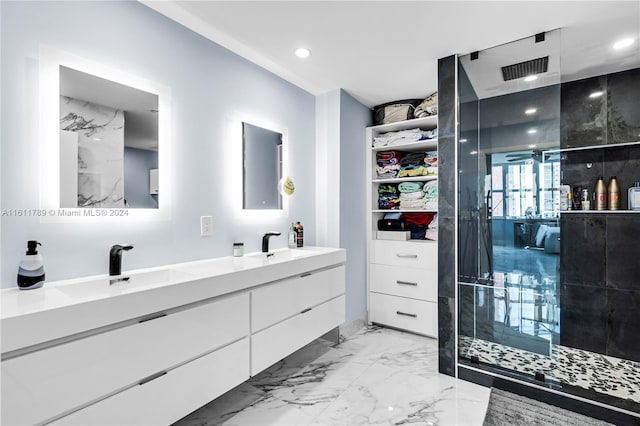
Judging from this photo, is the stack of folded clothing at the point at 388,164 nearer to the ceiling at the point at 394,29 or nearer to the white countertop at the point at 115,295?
the ceiling at the point at 394,29

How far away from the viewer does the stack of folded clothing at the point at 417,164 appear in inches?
124

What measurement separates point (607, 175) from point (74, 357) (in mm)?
3603

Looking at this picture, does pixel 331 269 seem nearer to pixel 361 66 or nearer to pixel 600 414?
pixel 361 66

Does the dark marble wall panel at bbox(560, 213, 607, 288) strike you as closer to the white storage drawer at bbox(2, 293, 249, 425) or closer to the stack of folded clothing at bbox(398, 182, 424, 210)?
the stack of folded clothing at bbox(398, 182, 424, 210)

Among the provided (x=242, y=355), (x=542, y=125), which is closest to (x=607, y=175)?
(x=542, y=125)

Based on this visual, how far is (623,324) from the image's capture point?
8.34 feet

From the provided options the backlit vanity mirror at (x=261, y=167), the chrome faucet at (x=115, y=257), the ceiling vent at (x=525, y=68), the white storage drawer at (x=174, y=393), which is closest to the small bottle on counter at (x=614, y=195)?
the ceiling vent at (x=525, y=68)

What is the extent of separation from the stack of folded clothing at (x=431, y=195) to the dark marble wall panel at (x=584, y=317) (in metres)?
1.28

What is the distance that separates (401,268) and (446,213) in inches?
38.0

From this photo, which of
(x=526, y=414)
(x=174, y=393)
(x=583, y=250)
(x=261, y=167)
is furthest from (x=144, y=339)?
(x=583, y=250)

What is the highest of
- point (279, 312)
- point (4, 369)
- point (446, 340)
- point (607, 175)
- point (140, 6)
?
point (140, 6)

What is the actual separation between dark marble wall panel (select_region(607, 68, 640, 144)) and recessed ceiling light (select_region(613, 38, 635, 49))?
1.50ft

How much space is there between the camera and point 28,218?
1397 mm

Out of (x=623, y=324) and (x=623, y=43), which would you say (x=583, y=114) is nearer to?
(x=623, y=43)
